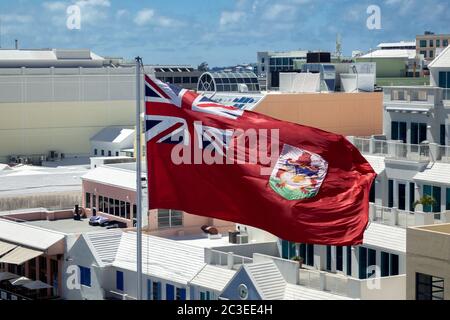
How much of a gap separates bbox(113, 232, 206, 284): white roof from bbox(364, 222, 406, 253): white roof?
5631 millimetres

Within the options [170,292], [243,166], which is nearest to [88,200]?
[170,292]

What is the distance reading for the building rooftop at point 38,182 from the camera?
232 ft

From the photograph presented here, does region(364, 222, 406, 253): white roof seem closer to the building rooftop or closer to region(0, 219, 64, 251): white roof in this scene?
region(0, 219, 64, 251): white roof

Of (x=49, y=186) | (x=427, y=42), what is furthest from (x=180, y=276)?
(x=427, y=42)

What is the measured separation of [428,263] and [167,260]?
14.9 metres

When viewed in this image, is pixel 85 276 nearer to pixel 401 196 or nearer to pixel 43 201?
pixel 401 196

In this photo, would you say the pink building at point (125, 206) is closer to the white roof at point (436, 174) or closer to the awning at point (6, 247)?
the awning at point (6, 247)

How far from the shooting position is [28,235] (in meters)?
56.3

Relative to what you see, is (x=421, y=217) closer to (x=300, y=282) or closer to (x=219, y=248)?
(x=300, y=282)

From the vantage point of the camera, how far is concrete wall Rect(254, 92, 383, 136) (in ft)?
220

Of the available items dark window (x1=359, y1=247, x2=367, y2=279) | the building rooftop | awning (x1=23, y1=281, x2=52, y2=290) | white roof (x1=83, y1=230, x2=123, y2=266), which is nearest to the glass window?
the building rooftop

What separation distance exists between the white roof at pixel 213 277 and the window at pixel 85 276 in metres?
8.13

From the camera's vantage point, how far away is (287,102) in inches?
2630
